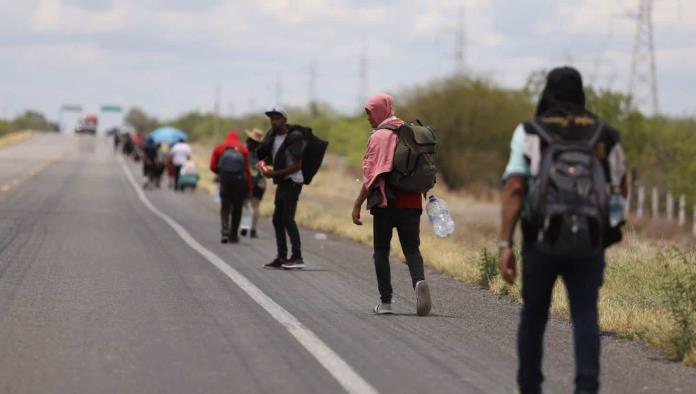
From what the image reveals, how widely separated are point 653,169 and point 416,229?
45364 millimetres

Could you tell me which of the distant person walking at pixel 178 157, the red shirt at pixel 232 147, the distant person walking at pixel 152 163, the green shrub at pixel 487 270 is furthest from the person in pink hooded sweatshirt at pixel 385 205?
the distant person walking at pixel 152 163

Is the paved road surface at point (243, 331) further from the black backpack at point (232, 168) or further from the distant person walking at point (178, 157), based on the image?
the distant person walking at point (178, 157)

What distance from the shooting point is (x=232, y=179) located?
21016 millimetres

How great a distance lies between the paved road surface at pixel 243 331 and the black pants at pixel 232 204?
1198mm

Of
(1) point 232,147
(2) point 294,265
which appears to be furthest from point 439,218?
(1) point 232,147

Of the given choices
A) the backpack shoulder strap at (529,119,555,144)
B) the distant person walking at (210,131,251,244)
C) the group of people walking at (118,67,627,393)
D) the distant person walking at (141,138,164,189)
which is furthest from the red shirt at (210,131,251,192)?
the distant person walking at (141,138,164,189)

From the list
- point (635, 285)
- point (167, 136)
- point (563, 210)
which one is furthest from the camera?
point (167, 136)

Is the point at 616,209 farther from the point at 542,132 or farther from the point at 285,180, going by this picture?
the point at 285,180

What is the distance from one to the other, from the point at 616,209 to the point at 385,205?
15.6 ft

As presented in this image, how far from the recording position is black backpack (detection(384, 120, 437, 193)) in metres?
11.9

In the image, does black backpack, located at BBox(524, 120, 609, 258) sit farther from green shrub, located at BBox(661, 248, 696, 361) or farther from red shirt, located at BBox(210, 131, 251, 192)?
red shirt, located at BBox(210, 131, 251, 192)

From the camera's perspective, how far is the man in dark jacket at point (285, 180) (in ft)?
55.3

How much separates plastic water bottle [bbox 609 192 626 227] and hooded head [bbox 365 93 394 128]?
16.6 ft

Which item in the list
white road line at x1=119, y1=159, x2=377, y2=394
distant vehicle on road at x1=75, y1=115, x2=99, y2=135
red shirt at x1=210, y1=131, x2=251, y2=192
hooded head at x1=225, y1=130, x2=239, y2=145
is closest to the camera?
white road line at x1=119, y1=159, x2=377, y2=394
